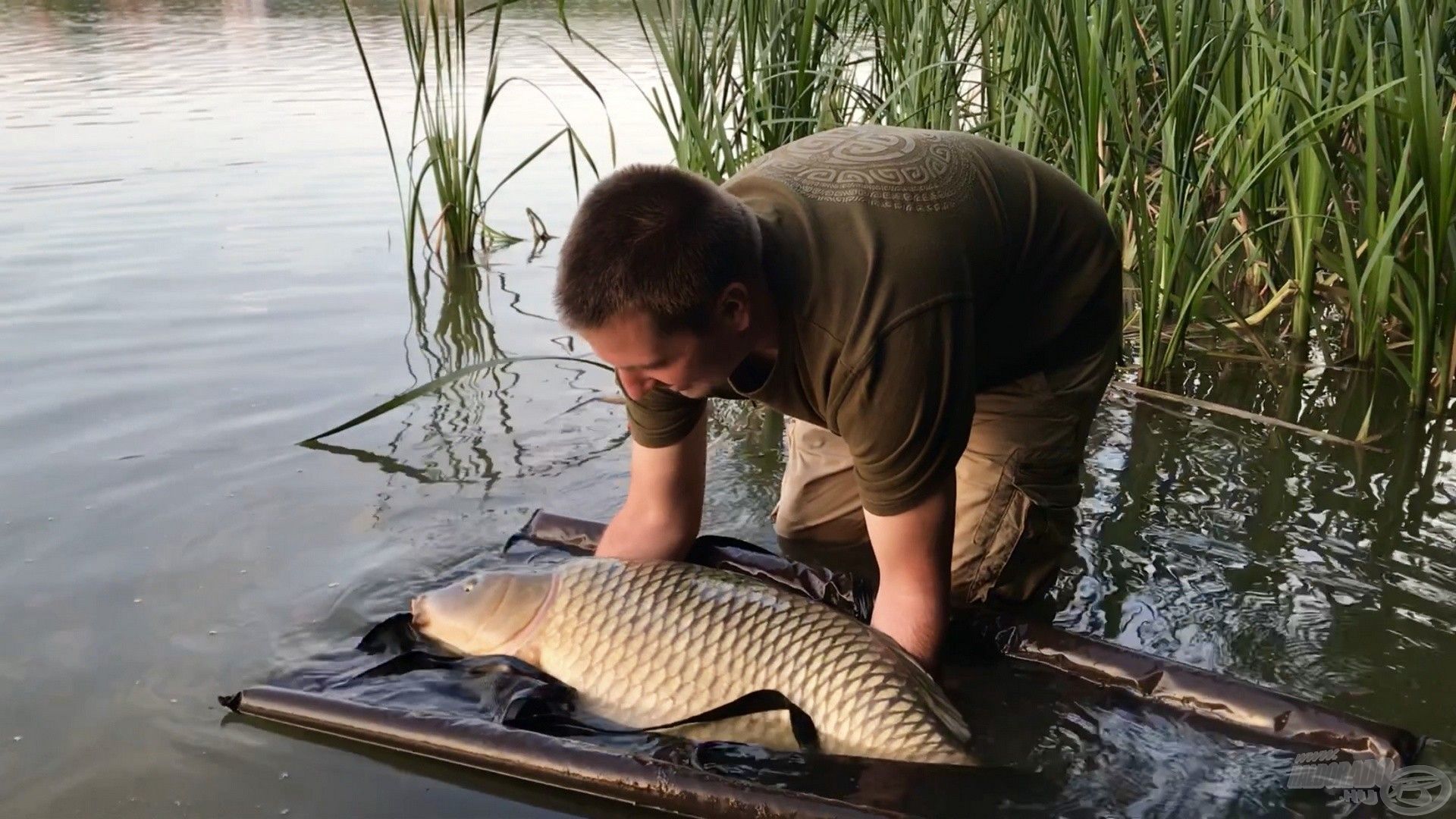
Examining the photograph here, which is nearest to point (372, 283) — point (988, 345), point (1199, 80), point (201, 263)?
point (201, 263)

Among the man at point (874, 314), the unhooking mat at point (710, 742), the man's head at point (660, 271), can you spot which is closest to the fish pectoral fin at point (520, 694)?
the unhooking mat at point (710, 742)

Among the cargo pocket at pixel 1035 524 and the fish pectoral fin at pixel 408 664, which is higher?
the cargo pocket at pixel 1035 524

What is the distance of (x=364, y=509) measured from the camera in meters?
3.65

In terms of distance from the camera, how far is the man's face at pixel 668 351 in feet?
7.15

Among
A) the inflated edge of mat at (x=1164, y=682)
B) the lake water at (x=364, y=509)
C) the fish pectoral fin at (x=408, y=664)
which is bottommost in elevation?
the lake water at (x=364, y=509)

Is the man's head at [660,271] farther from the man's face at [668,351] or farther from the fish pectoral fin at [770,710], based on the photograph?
the fish pectoral fin at [770,710]

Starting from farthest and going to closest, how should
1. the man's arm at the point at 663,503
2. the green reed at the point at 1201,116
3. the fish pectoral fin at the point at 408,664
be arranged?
the green reed at the point at 1201,116 → the man's arm at the point at 663,503 → the fish pectoral fin at the point at 408,664

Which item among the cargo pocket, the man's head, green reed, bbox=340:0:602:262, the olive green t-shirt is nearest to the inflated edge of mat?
the cargo pocket

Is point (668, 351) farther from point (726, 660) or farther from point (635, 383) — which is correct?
point (726, 660)

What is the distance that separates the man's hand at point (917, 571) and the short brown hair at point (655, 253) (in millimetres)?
524

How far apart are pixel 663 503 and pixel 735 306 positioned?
0.78 metres

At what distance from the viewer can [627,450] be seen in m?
4.13

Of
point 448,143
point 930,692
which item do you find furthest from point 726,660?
point 448,143

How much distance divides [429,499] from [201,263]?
321 cm
